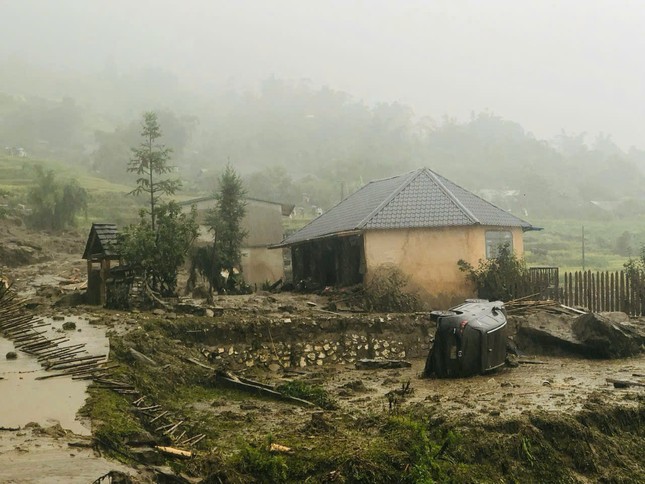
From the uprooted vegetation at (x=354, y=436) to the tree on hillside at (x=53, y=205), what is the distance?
31.6 metres

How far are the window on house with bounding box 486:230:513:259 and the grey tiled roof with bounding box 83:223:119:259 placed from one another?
12153 millimetres

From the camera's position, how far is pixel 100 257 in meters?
19.1

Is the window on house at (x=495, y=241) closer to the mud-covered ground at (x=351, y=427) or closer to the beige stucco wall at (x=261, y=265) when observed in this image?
the mud-covered ground at (x=351, y=427)

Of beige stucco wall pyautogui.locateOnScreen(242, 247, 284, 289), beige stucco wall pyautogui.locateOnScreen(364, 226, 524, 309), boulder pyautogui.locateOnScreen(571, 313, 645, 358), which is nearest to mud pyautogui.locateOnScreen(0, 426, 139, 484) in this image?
boulder pyautogui.locateOnScreen(571, 313, 645, 358)

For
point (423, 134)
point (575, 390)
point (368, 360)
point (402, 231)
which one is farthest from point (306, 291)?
point (423, 134)

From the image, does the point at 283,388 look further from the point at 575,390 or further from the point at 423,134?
the point at 423,134

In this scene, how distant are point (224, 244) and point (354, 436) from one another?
1787cm

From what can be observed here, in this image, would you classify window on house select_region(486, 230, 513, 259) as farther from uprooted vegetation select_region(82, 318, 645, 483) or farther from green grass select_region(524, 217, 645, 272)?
green grass select_region(524, 217, 645, 272)

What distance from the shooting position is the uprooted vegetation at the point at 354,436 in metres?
7.74

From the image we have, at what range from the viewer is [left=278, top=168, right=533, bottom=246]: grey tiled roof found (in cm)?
2266

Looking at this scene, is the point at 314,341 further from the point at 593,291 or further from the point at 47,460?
the point at 47,460

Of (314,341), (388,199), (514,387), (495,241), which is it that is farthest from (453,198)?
(514,387)

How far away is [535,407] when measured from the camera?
1082 cm

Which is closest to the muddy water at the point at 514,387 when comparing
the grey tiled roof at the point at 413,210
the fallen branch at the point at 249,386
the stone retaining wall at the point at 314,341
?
the fallen branch at the point at 249,386
